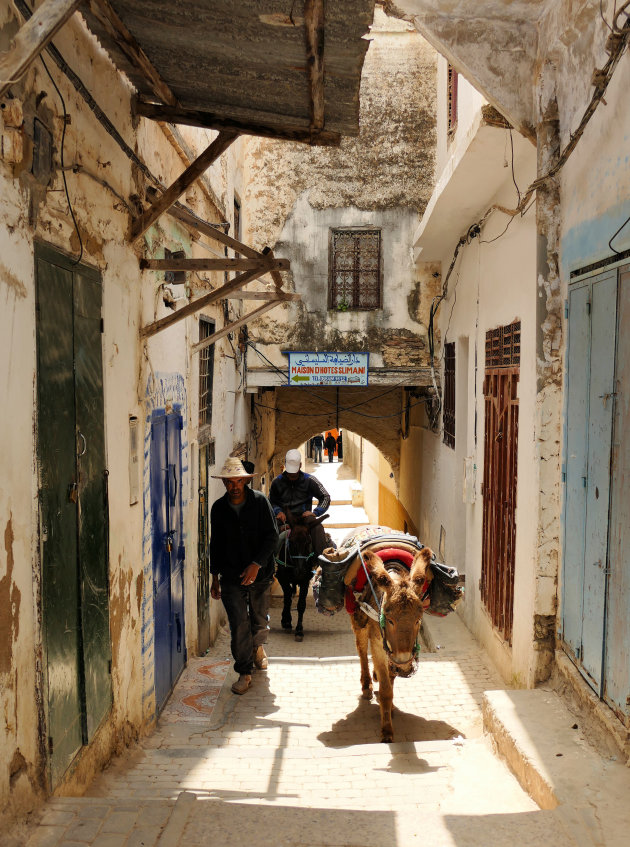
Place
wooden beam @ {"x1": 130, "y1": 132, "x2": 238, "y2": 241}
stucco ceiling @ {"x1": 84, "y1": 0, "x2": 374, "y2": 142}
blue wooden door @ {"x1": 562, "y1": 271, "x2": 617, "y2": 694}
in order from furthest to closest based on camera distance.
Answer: wooden beam @ {"x1": 130, "y1": 132, "x2": 238, "y2": 241} < blue wooden door @ {"x1": 562, "y1": 271, "x2": 617, "y2": 694} < stucco ceiling @ {"x1": 84, "y1": 0, "x2": 374, "y2": 142}

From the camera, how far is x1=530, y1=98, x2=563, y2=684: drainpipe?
4.89m

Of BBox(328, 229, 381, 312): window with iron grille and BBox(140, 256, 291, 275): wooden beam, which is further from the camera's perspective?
BBox(328, 229, 381, 312): window with iron grille

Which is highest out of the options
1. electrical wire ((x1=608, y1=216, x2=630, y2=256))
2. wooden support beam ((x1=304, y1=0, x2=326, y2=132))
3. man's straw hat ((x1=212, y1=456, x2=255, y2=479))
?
wooden support beam ((x1=304, y1=0, x2=326, y2=132))

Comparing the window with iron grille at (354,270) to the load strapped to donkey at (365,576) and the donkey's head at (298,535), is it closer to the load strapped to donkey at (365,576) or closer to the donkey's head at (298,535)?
the donkey's head at (298,535)

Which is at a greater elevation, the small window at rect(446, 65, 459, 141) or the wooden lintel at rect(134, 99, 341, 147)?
the small window at rect(446, 65, 459, 141)

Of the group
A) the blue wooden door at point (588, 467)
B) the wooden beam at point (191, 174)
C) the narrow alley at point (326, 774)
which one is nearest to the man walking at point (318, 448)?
the narrow alley at point (326, 774)

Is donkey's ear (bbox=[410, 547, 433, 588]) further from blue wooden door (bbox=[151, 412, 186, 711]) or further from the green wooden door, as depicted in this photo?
the green wooden door

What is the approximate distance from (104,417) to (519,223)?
371 centimetres

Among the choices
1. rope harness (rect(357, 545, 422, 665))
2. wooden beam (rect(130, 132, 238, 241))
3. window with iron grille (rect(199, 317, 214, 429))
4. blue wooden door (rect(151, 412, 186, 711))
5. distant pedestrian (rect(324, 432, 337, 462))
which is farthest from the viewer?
distant pedestrian (rect(324, 432, 337, 462))

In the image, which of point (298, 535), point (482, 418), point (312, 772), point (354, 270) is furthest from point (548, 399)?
point (354, 270)

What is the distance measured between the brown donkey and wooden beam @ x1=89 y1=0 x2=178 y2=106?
3362mm

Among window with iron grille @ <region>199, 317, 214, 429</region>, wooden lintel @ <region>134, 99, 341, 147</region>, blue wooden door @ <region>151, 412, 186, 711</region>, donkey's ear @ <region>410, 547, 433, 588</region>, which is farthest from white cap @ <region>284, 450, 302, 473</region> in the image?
wooden lintel @ <region>134, 99, 341, 147</region>

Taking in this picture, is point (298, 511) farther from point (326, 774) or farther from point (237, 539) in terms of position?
point (326, 774)

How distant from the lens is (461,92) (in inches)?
284
